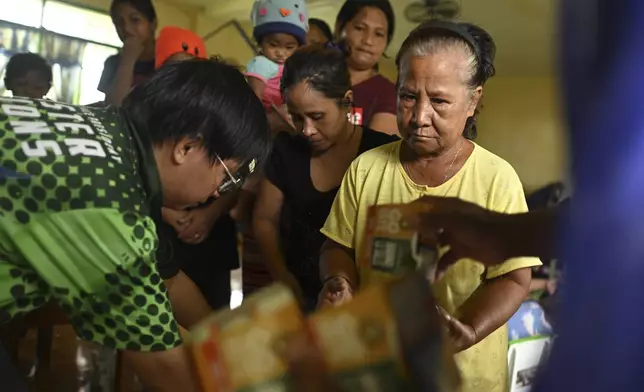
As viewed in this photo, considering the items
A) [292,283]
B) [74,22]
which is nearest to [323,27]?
[74,22]

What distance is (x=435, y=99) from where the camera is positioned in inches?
15.4

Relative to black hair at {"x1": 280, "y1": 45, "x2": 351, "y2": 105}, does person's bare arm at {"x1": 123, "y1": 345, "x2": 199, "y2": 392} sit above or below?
below

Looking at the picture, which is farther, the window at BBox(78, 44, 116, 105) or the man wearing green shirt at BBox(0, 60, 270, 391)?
the window at BBox(78, 44, 116, 105)

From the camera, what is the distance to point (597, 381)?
0.72 ft

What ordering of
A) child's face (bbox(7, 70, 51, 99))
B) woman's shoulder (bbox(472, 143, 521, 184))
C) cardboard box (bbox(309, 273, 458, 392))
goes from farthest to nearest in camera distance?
child's face (bbox(7, 70, 51, 99)) < woman's shoulder (bbox(472, 143, 521, 184)) < cardboard box (bbox(309, 273, 458, 392))

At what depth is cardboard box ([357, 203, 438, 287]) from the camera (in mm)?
315

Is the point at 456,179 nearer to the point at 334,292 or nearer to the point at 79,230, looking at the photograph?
the point at 334,292

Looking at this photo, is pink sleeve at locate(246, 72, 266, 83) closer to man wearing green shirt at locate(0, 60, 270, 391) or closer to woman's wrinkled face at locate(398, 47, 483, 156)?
man wearing green shirt at locate(0, 60, 270, 391)

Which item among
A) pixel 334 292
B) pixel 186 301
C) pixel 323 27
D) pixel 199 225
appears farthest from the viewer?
pixel 323 27

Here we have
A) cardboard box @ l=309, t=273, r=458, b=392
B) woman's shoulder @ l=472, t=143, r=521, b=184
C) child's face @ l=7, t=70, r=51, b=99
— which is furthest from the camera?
child's face @ l=7, t=70, r=51, b=99

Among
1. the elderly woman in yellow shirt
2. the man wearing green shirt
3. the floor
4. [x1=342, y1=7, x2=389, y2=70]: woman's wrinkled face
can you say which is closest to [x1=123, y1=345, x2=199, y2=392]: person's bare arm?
the man wearing green shirt

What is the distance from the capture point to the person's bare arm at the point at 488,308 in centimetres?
36

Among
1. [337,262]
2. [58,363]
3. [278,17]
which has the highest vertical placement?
[278,17]

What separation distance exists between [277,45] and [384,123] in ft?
0.55
